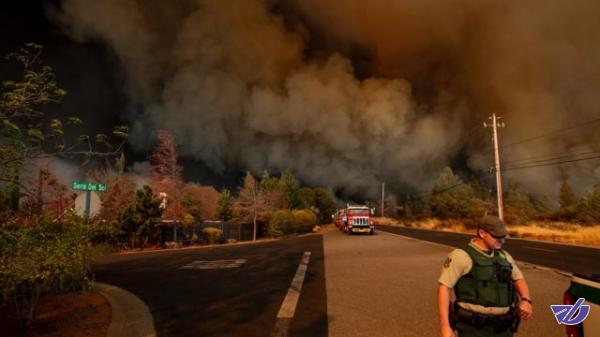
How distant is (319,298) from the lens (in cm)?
709

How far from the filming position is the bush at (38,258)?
4699mm

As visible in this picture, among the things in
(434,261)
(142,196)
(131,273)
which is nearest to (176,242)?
(142,196)

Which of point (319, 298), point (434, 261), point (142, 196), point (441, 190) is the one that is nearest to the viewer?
point (319, 298)

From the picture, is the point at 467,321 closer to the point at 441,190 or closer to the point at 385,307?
the point at 385,307

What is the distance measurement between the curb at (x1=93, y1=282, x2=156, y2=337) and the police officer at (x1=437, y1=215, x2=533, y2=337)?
3.99 meters

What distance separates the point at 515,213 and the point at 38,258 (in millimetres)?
54089

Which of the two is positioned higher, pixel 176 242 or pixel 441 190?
pixel 441 190

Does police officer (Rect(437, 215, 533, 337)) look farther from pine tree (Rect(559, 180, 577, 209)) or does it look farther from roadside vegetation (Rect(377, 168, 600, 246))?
pine tree (Rect(559, 180, 577, 209))

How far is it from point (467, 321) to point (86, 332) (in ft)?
16.0

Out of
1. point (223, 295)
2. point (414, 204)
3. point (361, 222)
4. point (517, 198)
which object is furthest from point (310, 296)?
point (414, 204)

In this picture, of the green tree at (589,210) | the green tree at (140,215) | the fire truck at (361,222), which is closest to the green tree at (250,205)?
the fire truck at (361,222)

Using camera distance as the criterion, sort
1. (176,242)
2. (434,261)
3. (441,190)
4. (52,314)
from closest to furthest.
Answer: (52,314) < (434,261) < (176,242) < (441,190)

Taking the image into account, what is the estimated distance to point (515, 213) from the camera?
1901 inches

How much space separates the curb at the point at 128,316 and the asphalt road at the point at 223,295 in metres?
0.15
